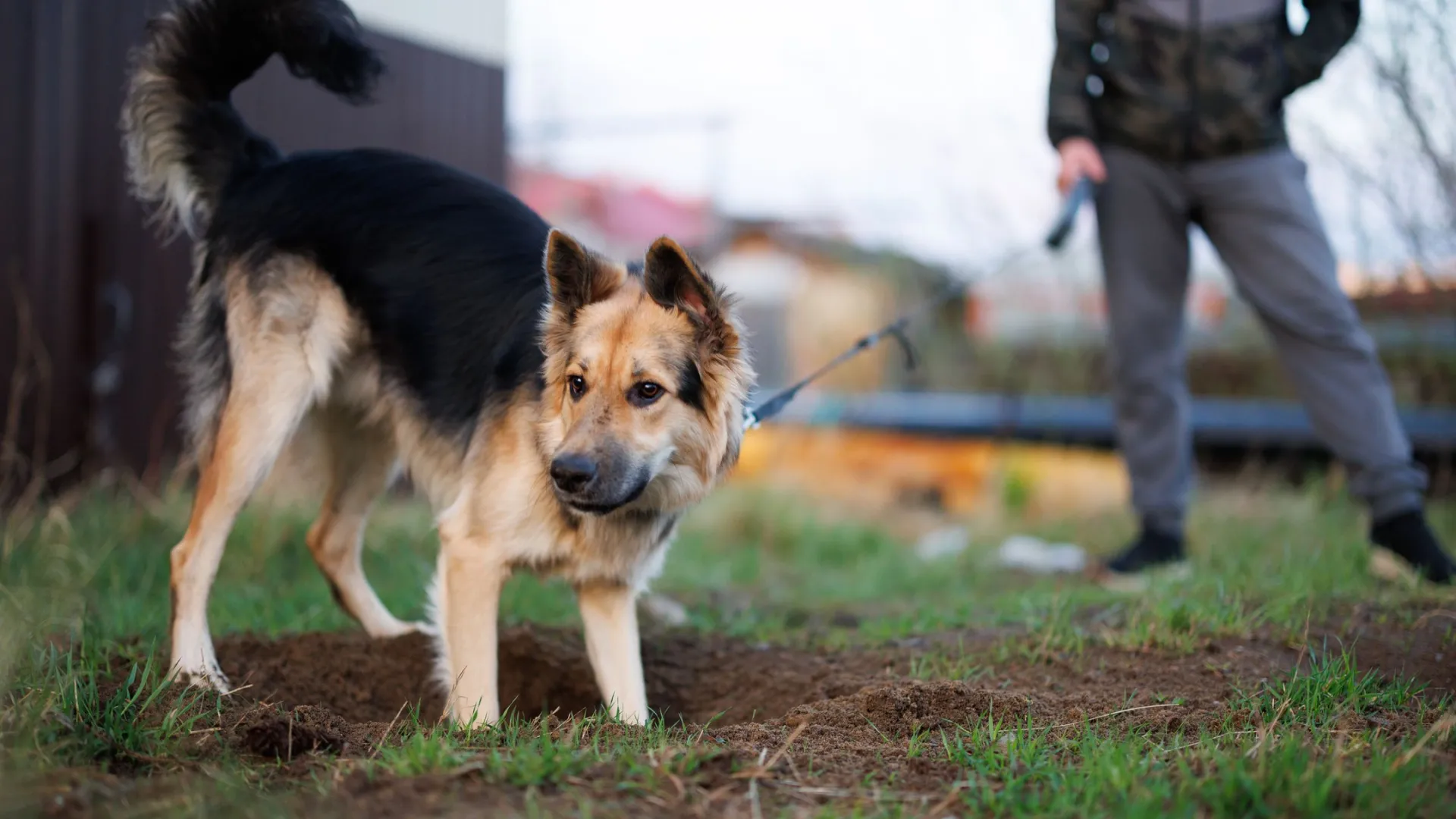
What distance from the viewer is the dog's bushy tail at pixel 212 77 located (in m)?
3.49

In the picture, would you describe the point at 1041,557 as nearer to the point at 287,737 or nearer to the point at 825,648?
the point at 825,648

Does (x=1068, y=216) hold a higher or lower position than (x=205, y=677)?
higher

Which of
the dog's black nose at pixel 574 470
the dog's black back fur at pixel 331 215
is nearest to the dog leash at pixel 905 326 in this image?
the dog's black nose at pixel 574 470

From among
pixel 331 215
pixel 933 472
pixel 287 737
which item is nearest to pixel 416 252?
pixel 331 215

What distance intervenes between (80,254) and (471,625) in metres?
3.88

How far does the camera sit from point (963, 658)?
10.6ft

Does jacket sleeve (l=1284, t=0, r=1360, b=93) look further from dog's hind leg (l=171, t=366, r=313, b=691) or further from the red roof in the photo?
the red roof

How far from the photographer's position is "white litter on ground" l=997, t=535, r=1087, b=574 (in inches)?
222

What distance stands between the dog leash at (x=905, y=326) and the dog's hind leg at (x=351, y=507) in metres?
1.41

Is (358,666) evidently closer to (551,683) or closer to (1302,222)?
(551,683)

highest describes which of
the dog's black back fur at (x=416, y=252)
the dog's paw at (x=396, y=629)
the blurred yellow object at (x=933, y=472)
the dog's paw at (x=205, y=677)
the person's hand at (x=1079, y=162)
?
the person's hand at (x=1079, y=162)

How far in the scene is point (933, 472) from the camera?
880 cm

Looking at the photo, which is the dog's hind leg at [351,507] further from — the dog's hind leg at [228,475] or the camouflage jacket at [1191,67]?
the camouflage jacket at [1191,67]

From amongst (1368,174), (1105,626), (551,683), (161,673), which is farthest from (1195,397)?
(161,673)
